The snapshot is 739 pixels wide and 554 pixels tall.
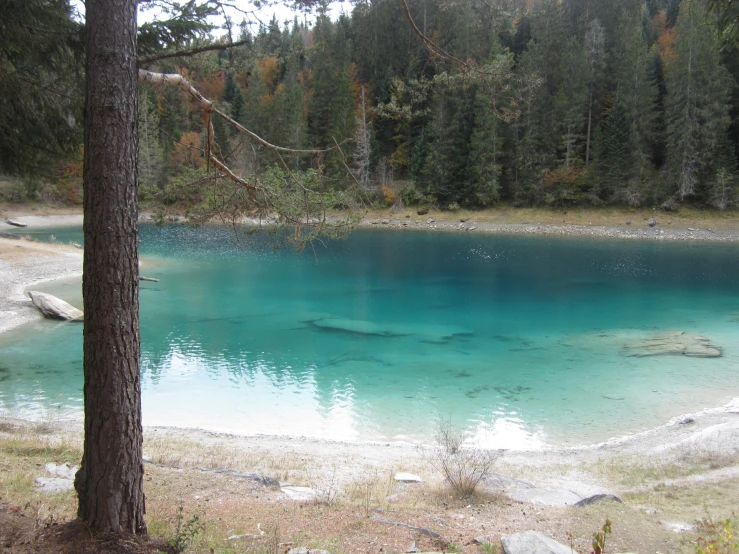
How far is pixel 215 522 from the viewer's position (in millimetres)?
4379

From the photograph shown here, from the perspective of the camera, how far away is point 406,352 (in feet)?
46.3

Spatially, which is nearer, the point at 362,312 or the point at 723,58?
the point at 362,312

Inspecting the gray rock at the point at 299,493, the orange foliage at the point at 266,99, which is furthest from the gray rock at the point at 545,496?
the orange foliage at the point at 266,99

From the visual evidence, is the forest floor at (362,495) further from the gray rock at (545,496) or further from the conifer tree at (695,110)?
the conifer tree at (695,110)

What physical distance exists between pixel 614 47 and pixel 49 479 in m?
54.6

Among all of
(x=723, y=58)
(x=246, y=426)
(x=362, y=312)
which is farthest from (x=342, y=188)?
(x=723, y=58)

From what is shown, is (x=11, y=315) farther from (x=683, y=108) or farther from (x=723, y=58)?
(x=723, y=58)

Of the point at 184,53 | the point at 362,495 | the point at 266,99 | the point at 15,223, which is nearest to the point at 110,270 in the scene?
the point at 184,53

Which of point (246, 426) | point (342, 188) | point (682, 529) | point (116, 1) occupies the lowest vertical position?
point (246, 426)

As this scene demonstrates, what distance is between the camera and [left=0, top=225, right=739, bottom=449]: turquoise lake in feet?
33.3

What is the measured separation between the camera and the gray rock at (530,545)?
379 cm

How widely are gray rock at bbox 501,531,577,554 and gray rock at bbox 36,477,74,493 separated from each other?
147 inches

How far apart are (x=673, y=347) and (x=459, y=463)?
10.4 m

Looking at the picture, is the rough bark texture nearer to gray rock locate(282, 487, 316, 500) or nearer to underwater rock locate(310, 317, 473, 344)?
gray rock locate(282, 487, 316, 500)
